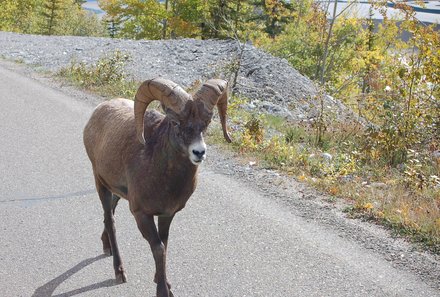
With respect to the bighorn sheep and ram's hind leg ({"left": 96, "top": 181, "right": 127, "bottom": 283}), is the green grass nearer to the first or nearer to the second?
ram's hind leg ({"left": 96, "top": 181, "right": 127, "bottom": 283})

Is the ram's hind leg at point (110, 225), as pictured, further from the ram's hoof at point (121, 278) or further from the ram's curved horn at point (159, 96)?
the ram's curved horn at point (159, 96)

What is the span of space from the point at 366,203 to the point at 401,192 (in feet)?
2.10

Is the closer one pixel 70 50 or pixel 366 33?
pixel 70 50

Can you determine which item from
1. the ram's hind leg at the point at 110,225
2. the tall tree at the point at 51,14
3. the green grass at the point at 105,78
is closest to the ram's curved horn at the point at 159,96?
→ the ram's hind leg at the point at 110,225

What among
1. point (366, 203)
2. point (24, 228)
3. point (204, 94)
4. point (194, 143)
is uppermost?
point (204, 94)

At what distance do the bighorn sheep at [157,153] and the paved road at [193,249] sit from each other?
0.48m

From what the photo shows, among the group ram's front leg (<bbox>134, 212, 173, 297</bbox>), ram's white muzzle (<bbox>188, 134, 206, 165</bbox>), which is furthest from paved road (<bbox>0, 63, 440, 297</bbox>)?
ram's white muzzle (<bbox>188, 134, 206, 165</bbox>)

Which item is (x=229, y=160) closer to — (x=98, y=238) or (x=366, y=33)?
(x=98, y=238)

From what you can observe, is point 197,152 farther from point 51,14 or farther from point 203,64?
point 51,14

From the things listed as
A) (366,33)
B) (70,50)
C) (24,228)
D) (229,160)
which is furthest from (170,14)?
(24,228)

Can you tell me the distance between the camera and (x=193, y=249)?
5785mm

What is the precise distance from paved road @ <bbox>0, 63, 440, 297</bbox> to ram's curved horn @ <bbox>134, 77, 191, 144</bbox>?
4.80ft

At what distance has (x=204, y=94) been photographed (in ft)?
14.1

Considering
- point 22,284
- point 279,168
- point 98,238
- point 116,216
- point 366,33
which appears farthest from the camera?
point 366,33
